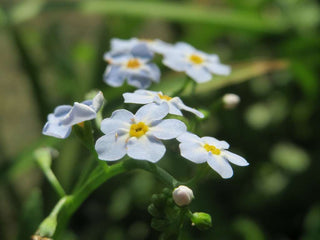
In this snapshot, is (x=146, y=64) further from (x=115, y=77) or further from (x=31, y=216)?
(x=31, y=216)

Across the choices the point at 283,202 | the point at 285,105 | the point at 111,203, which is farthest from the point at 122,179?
the point at 285,105

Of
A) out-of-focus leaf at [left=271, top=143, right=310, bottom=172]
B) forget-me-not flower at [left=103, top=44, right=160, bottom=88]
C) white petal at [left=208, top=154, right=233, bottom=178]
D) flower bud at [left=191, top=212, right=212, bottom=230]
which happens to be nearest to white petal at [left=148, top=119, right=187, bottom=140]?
white petal at [left=208, top=154, right=233, bottom=178]

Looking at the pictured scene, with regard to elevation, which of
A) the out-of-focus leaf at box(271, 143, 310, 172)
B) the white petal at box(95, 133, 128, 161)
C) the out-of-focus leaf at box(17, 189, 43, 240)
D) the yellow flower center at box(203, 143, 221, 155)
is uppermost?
the white petal at box(95, 133, 128, 161)

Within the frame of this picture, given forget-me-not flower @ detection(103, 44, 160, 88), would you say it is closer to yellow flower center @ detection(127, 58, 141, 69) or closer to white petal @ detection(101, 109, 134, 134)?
yellow flower center @ detection(127, 58, 141, 69)

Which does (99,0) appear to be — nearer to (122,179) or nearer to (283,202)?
(122,179)

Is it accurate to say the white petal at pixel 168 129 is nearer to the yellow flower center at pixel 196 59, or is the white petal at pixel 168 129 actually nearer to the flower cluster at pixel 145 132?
the flower cluster at pixel 145 132

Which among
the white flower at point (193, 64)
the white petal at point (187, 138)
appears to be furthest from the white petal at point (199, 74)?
the white petal at point (187, 138)
